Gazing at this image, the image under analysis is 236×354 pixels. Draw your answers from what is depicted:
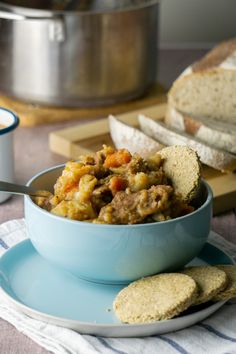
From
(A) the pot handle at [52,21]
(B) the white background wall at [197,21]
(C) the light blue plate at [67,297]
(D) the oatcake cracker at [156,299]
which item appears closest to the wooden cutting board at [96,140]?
(A) the pot handle at [52,21]

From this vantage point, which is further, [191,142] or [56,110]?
[56,110]

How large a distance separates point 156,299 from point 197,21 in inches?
111

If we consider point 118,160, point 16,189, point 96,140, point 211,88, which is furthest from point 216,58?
point 16,189

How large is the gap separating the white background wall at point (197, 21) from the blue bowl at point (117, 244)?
255 cm

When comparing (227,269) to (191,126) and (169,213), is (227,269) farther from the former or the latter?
(191,126)

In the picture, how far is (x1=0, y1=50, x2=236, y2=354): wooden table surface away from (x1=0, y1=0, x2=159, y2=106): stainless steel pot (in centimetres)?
15

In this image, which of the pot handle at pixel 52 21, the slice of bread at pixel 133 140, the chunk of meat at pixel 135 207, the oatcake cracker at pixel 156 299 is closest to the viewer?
the oatcake cracker at pixel 156 299

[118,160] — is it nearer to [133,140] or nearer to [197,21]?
[133,140]

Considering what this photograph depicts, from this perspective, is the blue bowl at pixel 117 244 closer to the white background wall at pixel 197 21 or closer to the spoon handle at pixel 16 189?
the spoon handle at pixel 16 189

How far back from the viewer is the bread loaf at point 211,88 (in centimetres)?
293

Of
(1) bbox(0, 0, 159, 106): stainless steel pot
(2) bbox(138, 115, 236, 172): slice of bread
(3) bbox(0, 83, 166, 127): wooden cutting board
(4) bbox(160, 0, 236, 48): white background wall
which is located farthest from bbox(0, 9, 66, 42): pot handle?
(4) bbox(160, 0, 236, 48): white background wall

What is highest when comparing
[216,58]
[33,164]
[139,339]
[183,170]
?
[183,170]

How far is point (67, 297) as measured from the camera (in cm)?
173

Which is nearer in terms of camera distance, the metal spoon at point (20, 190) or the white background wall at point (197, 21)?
the metal spoon at point (20, 190)
